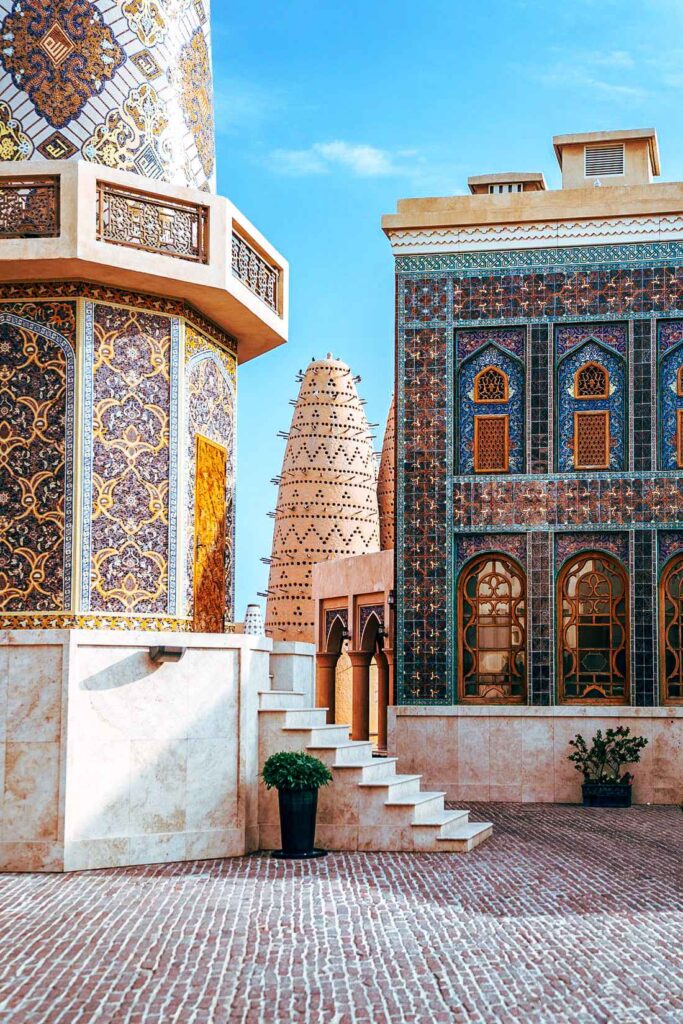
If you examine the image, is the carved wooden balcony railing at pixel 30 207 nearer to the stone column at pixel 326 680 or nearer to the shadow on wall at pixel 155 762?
the shadow on wall at pixel 155 762

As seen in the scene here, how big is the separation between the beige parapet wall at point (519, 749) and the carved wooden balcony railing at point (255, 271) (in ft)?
18.4

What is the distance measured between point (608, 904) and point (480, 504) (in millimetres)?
7661

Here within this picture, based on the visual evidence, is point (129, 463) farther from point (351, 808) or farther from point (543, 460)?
point (543, 460)

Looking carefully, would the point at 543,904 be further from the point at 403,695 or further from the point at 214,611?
the point at 403,695

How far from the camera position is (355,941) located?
813 centimetres

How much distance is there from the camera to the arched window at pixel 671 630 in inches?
631

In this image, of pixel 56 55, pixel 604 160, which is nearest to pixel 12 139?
pixel 56 55

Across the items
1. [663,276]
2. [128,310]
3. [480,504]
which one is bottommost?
[480,504]

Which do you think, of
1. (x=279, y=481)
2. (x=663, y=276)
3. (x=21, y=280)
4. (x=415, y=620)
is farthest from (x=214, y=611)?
(x=279, y=481)

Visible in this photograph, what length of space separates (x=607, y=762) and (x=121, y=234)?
A: 8433 mm

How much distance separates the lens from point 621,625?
16.2 meters

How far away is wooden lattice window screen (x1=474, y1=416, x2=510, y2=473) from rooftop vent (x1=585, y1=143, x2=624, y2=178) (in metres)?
4.08

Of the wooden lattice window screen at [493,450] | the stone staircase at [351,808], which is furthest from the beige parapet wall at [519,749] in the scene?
the stone staircase at [351,808]

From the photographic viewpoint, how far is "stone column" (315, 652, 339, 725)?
24188 millimetres
